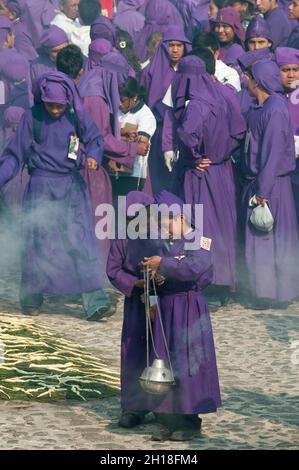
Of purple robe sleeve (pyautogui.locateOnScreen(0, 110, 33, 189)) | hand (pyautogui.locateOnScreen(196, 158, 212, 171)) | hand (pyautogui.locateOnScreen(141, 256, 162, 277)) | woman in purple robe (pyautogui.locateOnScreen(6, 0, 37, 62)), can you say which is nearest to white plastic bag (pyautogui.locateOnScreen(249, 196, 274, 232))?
hand (pyautogui.locateOnScreen(196, 158, 212, 171))

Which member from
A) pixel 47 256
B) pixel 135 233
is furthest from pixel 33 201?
pixel 135 233

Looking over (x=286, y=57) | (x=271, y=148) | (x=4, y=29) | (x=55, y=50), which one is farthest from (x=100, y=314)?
(x=4, y=29)

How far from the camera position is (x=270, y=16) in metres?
19.0

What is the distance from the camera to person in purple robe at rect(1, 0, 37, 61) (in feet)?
66.8

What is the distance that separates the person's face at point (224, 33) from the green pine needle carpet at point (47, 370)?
19.5ft

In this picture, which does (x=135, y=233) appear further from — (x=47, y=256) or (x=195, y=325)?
(x=47, y=256)

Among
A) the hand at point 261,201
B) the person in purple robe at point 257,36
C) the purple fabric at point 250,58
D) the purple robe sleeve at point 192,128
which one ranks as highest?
the person in purple robe at point 257,36

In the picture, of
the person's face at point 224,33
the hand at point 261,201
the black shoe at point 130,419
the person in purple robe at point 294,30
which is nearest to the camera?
the black shoe at point 130,419

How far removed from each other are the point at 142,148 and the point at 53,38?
195 cm

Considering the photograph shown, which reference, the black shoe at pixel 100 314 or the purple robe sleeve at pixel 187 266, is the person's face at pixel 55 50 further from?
the purple robe sleeve at pixel 187 266

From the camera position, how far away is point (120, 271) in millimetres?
10391

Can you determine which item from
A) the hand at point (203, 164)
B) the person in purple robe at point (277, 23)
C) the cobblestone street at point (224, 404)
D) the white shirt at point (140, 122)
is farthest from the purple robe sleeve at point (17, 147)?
the person in purple robe at point (277, 23)

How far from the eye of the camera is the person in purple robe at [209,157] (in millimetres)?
14102

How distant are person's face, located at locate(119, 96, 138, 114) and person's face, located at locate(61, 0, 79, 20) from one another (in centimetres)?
495
